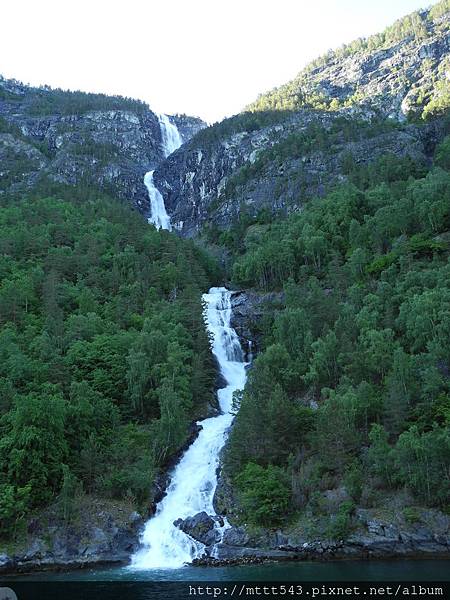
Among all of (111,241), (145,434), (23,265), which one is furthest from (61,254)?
(145,434)

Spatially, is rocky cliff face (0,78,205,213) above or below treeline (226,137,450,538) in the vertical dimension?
above

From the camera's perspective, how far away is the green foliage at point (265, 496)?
41406 millimetres

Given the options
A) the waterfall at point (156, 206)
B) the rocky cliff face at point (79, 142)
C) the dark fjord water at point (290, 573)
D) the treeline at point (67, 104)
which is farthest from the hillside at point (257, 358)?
the treeline at point (67, 104)

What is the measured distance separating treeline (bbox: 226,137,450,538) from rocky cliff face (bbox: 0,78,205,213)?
73.2 meters

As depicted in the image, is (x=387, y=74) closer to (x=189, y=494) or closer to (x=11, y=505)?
(x=189, y=494)

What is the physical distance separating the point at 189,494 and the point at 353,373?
17.7 metres

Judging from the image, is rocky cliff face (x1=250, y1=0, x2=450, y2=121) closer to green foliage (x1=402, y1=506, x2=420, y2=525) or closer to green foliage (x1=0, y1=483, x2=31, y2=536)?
green foliage (x1=402, y1=506, x2=420, y2=525)

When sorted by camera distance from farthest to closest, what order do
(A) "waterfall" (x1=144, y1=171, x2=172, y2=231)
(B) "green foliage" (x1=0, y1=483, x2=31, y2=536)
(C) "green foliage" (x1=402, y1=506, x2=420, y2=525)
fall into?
(A) "waterfall" (x1=144, y1=171, x2=172, y2=231) → (B) "green foliage" (x1=0, y1=483, x2=31, y2=536) → (C) "green foliage" (x1=402, y1=506, x2=420, y2=525)

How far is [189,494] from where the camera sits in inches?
1873

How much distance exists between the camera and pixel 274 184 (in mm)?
126062

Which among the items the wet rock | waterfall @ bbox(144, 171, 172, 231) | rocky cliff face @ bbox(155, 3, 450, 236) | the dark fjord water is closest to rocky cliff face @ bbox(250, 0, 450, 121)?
rocky cliff face @ bbox(155, 3, 450, 236)

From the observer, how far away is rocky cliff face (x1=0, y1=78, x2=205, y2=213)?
470 ft

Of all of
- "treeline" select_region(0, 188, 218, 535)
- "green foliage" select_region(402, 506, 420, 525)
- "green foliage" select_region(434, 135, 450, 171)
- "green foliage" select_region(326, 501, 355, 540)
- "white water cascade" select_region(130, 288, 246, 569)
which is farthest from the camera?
"green foliage" select_region(434, 135, 450, 171)

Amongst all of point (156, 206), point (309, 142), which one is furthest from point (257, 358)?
point (156, 206)
